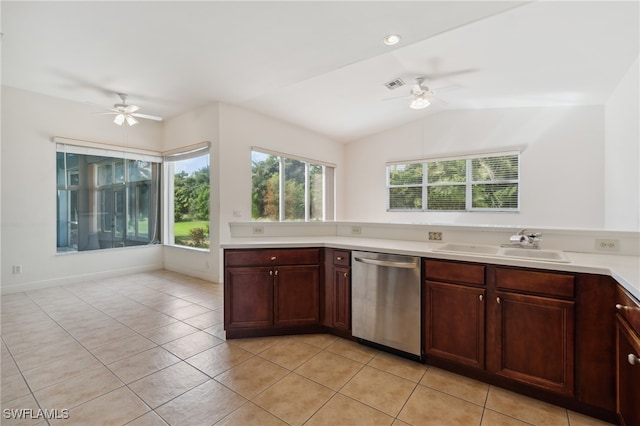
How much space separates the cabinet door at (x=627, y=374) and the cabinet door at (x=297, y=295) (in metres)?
2.00

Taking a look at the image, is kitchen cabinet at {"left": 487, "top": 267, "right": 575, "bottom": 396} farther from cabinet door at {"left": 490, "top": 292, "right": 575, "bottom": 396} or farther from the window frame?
the window frame

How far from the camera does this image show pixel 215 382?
1986 millimetres

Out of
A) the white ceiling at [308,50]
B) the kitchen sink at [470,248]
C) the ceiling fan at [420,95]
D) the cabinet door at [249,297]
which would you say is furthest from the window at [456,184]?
the cabinet door at [249,297]

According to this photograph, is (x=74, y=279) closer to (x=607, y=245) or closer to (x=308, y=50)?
(x=308, y=50)

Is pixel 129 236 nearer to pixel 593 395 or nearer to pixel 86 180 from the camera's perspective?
pixel 86 180

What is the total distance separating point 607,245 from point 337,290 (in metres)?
2.06

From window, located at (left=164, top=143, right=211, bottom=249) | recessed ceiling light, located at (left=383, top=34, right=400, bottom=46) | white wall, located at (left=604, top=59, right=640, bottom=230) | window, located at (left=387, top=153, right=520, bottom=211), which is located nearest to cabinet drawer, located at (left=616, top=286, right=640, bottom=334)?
white wall, located at (left=604, top=59, right=640, bottom=230)

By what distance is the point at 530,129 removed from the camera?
16.6 ft

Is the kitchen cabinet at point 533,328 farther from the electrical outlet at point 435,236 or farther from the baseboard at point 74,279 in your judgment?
the baseboard at point 74,279

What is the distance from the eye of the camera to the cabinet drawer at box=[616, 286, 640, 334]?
4.15 ft

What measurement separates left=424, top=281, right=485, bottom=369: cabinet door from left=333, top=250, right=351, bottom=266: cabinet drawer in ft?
2.29

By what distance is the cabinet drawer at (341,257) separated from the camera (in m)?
2.53

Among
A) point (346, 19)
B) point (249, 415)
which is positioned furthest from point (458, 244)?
point (346, 19)

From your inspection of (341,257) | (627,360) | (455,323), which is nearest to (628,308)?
(627,360)
